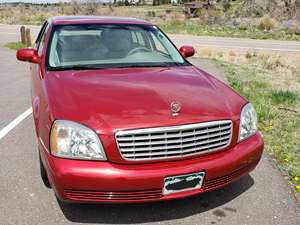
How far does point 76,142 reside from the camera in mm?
2918

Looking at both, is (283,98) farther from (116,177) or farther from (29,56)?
(116,177)

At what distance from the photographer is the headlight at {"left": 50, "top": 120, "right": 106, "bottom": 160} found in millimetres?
2896

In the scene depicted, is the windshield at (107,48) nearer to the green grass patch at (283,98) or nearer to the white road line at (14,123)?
the white road line at (14,123)

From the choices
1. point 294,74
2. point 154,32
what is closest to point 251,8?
point 294,74

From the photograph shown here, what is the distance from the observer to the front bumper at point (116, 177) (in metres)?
2.83

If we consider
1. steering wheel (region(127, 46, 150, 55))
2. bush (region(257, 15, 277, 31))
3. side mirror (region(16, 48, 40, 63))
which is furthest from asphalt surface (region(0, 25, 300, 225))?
bush (region(257, 15, 277, 31))

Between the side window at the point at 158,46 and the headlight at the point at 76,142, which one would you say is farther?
the side window at the point at 158,46

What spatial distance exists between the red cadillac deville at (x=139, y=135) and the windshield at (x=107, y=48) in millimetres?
348

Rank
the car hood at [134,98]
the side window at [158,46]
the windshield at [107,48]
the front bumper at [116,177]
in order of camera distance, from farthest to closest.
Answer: the side window at [158,46]
the windshield at [107,48]
the car hood at [134,98]
the front bumper at [116,177]

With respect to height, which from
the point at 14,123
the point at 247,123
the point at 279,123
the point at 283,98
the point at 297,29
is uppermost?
the point at 247,123

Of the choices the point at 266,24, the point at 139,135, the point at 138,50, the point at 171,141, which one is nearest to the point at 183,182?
the point at 171,141

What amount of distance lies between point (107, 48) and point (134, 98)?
1.40 meters

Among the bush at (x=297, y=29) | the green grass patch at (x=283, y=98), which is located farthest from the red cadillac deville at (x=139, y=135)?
the bush at (x=297, y=29)

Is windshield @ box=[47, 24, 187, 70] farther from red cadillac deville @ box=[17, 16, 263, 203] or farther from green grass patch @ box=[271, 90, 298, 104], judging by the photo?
green grass patch @ box=[271, 90, 298, 104]
